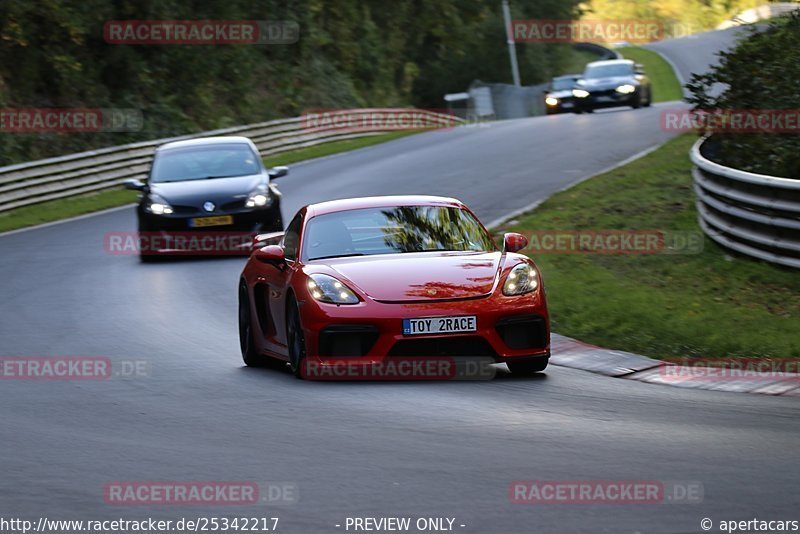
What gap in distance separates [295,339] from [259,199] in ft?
33.8

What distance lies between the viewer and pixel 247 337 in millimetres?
11562

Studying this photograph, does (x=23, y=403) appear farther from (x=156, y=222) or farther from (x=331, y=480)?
(x=156, y=222)

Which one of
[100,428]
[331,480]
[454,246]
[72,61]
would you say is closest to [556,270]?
[454,246]

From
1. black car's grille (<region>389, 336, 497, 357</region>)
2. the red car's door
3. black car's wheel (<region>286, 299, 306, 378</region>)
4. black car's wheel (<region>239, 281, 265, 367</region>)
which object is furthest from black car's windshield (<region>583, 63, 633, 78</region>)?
black car's grille (<region>389, 336, 497, 357</region>)

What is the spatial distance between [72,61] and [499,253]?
31068mm

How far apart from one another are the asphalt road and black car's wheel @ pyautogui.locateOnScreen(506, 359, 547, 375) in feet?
0.54

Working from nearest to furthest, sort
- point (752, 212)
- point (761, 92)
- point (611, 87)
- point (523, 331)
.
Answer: point (523, 331) → point (752, 212) → point (761, 92) → point (611, 87)

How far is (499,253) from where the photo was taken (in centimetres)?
1064

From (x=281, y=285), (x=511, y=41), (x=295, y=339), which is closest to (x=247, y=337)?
(x=281, y=285)

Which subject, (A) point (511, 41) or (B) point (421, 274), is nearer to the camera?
(B) point (421, 274)

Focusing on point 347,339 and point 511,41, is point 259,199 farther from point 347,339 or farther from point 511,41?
point 511,41

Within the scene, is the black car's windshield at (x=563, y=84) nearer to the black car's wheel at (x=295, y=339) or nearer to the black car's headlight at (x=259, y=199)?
the black car's headlight at (x=259, y=199)

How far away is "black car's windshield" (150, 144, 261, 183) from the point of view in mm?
21031

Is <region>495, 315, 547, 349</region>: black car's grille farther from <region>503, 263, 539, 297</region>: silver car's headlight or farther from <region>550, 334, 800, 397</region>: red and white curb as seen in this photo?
<region>550, 334, 800, 397</region>: red and white curb
